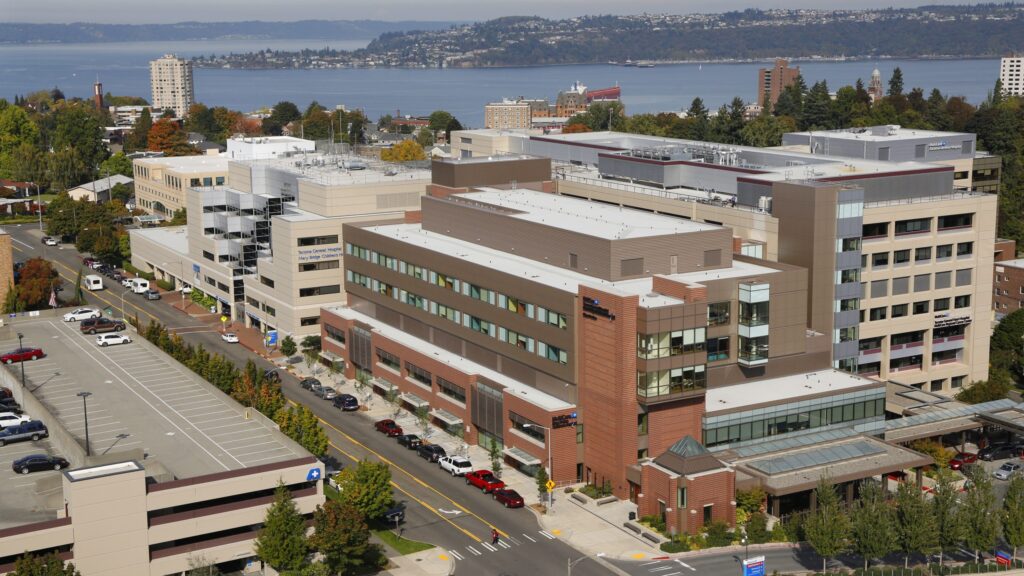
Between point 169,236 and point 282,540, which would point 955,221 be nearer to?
point 282,540

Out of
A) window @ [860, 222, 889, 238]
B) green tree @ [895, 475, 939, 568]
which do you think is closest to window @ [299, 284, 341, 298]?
window @ [860, 222, 889, 238]

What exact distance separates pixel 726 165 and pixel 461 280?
33.4 m

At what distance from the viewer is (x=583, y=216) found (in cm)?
9944

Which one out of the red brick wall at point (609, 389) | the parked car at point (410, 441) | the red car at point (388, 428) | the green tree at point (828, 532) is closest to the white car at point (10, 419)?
the red car at point (388, 428)

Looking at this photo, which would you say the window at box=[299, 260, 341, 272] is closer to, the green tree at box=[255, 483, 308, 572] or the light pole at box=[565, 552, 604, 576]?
the green tree at box=[255, 483, 308, 572]

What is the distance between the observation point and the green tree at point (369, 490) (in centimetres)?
7112

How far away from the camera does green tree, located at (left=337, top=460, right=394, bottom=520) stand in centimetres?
7112

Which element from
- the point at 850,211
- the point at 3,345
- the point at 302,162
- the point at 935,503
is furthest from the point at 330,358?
the point at 935,503

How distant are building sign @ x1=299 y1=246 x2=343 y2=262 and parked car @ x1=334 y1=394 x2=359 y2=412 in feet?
66.9

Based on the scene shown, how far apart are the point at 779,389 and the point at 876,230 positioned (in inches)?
763

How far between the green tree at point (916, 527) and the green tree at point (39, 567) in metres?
43.0

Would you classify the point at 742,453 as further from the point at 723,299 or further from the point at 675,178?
the point at 675,178

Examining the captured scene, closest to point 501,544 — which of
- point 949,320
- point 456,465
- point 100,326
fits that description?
point 456,465

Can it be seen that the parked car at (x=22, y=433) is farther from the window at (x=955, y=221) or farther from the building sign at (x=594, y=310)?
the window at (x=955, y=221)
